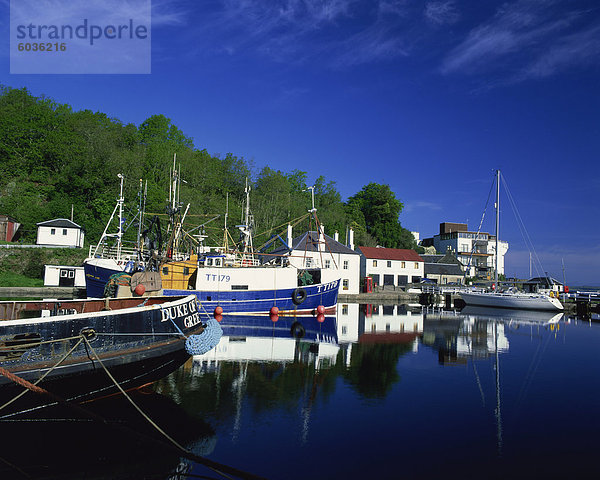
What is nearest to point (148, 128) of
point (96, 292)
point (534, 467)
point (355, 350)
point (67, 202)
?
point (67, 202)

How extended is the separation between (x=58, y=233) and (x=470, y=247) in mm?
86128

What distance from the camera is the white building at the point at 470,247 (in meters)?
94.4

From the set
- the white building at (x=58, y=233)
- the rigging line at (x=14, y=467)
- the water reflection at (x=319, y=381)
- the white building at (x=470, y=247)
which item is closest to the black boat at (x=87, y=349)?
the rigging line at (x=14, y=467)

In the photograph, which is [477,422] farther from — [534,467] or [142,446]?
[142,446]

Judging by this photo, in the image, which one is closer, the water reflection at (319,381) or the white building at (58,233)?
the water reflection at (319,381)

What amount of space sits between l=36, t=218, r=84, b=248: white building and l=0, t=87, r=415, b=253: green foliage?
372 centimetres

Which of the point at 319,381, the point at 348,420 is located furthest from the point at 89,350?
the point at 319,381

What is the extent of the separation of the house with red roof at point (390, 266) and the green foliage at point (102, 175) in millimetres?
10670

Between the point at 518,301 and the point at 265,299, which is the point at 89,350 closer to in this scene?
the point at 265,299

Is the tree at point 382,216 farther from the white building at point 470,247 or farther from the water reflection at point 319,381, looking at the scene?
the water reflection at point 319,381

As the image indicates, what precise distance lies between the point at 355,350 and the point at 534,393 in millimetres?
7575

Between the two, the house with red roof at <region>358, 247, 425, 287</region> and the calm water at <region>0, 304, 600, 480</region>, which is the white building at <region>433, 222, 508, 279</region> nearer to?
the house with red roof at <region>358, 247, 425, 287</region>

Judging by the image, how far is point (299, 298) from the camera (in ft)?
104

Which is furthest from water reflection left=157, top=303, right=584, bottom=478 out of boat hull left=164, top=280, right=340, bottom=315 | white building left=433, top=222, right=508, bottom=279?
white building left=433, top=222, right=508, bottom=279
